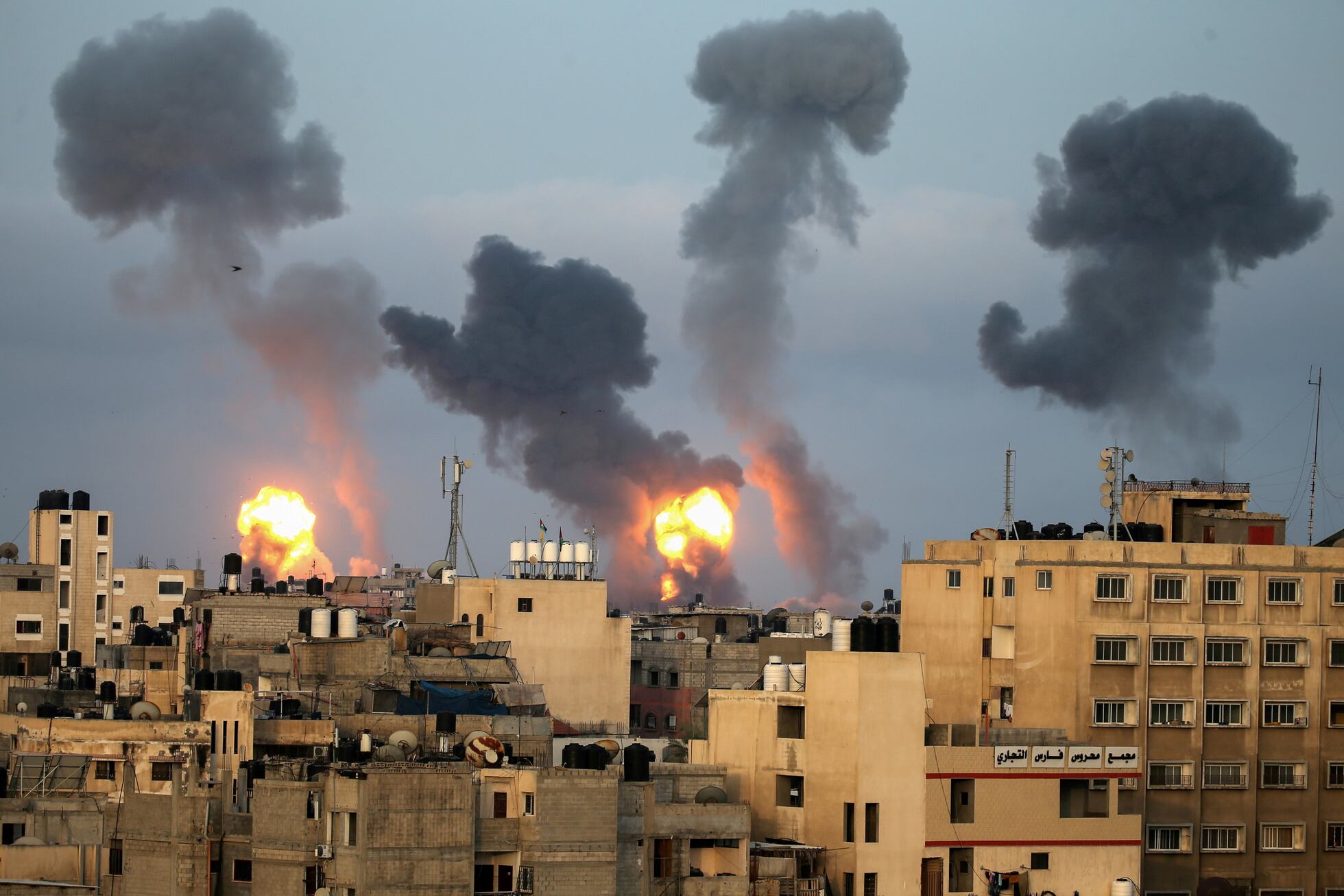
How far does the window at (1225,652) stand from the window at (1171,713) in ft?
6.30

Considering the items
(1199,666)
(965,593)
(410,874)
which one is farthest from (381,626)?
(410,874)

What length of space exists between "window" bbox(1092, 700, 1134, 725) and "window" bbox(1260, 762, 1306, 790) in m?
5.71

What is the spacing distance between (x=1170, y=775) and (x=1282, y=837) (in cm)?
490

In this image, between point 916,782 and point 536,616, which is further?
point 536,616

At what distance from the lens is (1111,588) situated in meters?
92.1

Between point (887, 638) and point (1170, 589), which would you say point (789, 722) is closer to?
point (887, 638)

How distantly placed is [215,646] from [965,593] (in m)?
34.1

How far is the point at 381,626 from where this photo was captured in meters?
113

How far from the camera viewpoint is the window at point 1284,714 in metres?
92.9

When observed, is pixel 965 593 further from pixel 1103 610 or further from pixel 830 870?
pixel 830 870

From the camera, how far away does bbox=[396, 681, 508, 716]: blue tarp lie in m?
88.8

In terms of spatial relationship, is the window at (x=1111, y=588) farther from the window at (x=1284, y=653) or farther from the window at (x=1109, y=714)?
the window at (x=1284, y=653)

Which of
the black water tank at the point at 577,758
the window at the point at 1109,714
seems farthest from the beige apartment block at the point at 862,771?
the window at the point at 1109,714

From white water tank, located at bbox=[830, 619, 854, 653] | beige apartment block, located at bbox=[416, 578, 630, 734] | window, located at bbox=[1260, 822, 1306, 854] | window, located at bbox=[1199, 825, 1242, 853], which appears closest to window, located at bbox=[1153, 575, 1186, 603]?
window, located at bbox=[1199, 825, 1242, 853]
